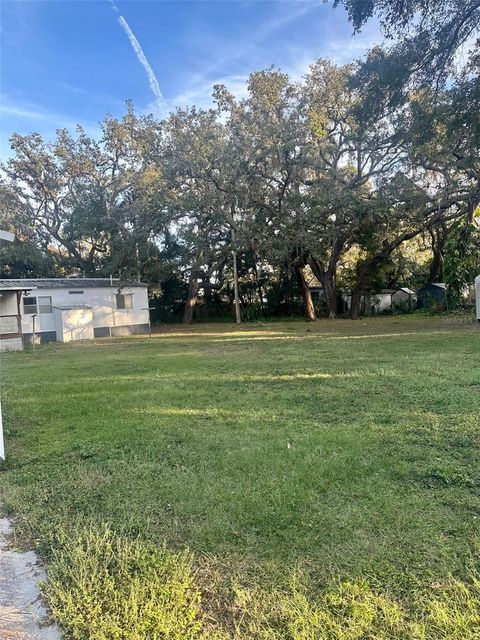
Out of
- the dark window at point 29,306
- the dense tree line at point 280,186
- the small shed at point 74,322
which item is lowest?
the small shed at point 74,322

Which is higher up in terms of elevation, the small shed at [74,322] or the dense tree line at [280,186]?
the dense tree line at [280,186]

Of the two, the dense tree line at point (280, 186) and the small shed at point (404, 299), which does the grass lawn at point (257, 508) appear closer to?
the dense tree line at point (280, 186)

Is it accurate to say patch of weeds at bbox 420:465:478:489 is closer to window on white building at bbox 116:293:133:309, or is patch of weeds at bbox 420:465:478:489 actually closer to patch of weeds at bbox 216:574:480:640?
patch of weeds at bbox 216:574:480:640

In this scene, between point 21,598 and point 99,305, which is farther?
point 99,305

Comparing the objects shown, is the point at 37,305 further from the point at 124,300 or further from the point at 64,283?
the point at 124,300

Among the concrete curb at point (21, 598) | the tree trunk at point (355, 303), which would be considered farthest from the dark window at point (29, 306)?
the concrete curb at point (21, 598)

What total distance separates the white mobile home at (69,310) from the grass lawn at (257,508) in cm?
1063

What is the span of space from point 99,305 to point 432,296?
54.9 ft

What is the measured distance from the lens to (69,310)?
61.2 ft

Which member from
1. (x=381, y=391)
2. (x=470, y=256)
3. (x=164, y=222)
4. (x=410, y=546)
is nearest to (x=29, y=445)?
(x=410, y=546)

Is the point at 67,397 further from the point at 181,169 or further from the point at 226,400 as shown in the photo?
the point at 181,169

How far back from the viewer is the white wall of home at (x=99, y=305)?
18.3 m

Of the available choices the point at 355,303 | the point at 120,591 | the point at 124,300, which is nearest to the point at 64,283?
the point at 124,300

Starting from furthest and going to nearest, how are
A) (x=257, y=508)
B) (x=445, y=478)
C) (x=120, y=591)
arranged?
(x=445, y=478) → (x=257, y=508) → (x=120, y=591)
